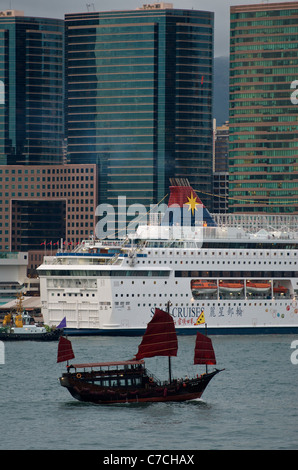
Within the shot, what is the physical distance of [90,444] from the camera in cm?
5691

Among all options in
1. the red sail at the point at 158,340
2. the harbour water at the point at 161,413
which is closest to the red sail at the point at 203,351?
the red sail at the point at 158,340

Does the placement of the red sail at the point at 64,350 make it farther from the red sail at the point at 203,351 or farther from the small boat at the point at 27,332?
the small boat at the point at 27,332

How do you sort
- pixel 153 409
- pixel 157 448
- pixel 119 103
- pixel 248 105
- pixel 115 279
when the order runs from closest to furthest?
1. pixel 157 448
2. pixel 153 409
3. pixel 115 279
4. pixel 248 105
5. pixel 119 103

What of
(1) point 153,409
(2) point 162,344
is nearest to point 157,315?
(2) point 162,344

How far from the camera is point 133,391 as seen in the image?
220 ft

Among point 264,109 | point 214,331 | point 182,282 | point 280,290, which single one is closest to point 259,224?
point 280,290

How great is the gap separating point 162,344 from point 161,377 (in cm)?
737

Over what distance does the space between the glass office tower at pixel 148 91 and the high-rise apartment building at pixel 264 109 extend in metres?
13.8

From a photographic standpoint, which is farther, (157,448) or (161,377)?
(161,377)

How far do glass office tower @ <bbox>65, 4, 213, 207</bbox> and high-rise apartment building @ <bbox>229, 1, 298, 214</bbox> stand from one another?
543 inches

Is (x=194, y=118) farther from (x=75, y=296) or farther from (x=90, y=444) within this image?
(x=90, y=444)

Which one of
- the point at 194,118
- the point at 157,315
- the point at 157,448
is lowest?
the point at 157,448

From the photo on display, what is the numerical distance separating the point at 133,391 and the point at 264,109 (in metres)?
121

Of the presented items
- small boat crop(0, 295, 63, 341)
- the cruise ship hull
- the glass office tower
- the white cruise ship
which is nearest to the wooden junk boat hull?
small boat crop(0, 295, 63, 341)
